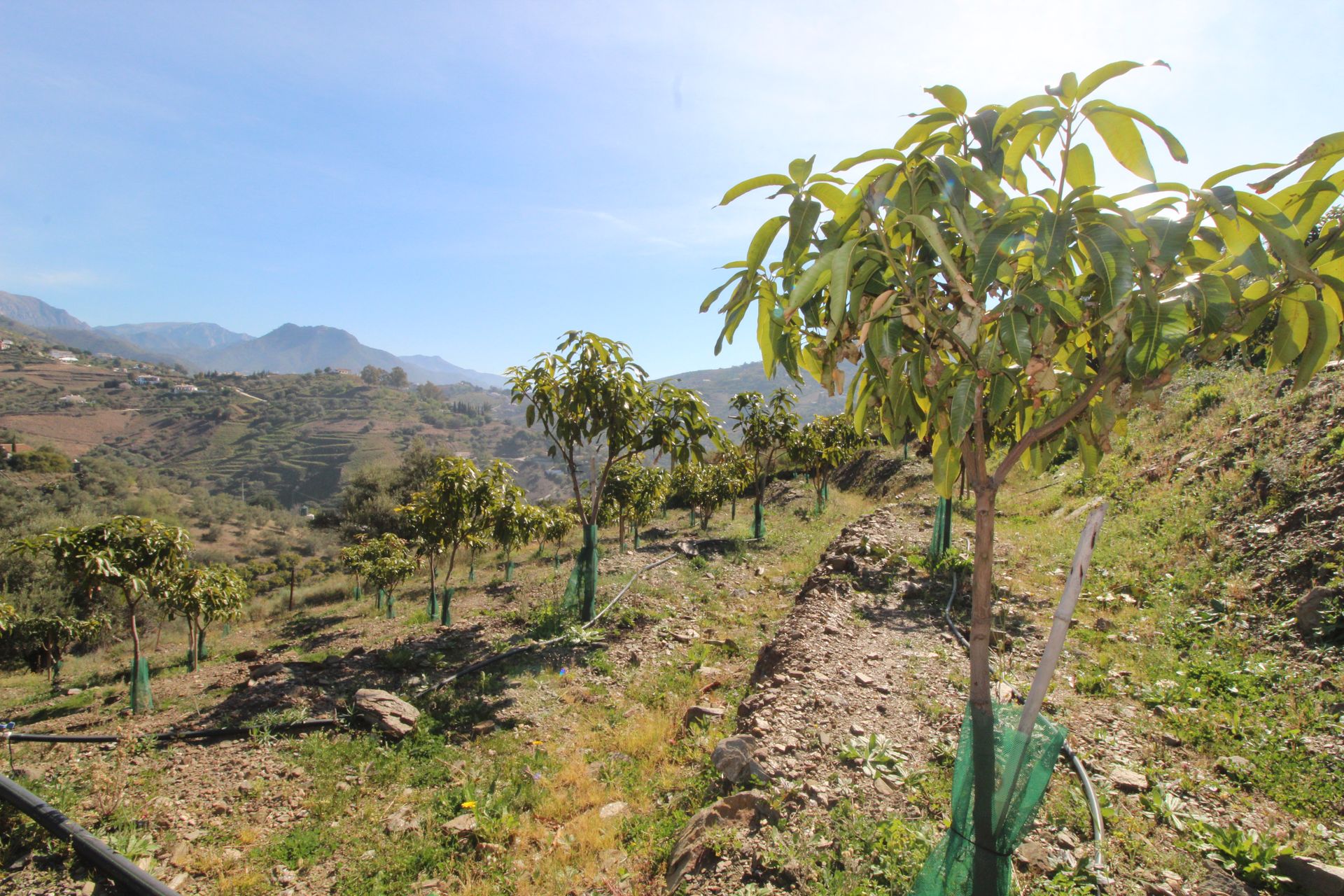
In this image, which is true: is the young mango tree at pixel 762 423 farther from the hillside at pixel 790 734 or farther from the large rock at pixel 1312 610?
the large rock at pixel 1312 610

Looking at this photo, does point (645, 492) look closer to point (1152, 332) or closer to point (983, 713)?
point (983, 713)

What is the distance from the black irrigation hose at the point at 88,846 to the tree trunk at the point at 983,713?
13.5ft

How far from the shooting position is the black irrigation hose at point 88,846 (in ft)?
10.9

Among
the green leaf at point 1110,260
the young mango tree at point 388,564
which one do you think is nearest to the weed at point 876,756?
the green leaf at point 1110,260

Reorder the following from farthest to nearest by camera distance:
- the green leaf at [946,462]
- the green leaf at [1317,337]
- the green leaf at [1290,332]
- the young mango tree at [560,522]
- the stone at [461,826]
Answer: the young mango tree at [560,522], the stone at [461,826], the green leaf at [946,462], the green leaf at [1290,332], the green leaf at [1317,337]

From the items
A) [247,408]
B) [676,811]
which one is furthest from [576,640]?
[247,408]

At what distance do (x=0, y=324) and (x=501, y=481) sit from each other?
262 meters

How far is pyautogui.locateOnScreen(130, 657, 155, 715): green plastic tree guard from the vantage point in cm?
755

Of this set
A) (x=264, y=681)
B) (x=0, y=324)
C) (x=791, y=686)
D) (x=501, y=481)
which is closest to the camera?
(x=791, y=686)

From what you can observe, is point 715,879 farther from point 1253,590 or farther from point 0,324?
point 0,324

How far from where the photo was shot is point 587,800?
4.59 m

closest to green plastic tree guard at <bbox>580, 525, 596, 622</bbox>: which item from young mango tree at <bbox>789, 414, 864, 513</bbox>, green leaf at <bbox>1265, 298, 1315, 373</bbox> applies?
green leaf at <bbox>1265, 298, 1315, 373</bbox>

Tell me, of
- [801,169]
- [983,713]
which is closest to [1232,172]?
[801,169]

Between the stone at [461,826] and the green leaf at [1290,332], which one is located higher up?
the green leaf at [1290,332]
